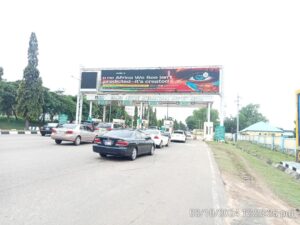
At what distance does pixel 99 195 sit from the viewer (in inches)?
251

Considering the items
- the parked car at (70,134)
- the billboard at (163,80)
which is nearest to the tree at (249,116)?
the billboard at (163,80)

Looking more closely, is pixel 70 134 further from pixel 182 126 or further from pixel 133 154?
pixel 182 126

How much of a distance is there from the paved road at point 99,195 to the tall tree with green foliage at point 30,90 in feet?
115

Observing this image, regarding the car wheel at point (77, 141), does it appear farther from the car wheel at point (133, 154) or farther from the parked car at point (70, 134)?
the car wheel at point (133, 154)

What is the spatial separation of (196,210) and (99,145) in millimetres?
7596

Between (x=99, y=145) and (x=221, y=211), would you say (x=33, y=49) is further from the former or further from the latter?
(x=221, y=211)

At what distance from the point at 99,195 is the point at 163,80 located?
3624 cm

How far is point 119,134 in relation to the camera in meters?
12.9

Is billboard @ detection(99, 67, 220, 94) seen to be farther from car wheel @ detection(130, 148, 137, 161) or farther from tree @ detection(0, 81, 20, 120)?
car wheel @ detection(130, 148, 137, 161)

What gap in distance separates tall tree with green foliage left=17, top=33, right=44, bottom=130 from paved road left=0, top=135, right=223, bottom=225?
115 ft

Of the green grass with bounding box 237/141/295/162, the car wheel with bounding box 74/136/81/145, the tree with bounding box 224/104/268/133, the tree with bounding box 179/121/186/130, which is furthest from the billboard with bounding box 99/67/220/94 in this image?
the tree with bounding box 179/121/186/130

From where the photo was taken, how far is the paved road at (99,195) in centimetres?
492

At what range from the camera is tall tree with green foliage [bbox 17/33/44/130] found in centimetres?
4266

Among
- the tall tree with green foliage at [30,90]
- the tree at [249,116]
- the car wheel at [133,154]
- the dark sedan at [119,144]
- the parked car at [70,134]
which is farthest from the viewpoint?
the tree at [249,116]
